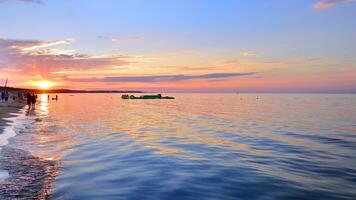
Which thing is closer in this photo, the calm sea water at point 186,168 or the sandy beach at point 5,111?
the calm sea water at point 186,168

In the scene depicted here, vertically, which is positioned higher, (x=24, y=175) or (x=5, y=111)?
(x=5, y=111)

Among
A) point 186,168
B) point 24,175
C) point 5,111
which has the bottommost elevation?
point 186,168

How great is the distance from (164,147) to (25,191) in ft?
38.2

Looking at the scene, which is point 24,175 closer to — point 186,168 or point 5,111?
point 186,168

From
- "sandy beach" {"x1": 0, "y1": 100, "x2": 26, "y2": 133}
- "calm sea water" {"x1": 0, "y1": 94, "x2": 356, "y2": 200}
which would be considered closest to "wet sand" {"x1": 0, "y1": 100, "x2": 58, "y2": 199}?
"calm sea water" {"x1": 0, "y1": 94, "x2": 356, "y2": 200}

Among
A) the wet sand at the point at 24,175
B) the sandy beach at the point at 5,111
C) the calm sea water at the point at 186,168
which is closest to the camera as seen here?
the wet sand at the point at 24,175

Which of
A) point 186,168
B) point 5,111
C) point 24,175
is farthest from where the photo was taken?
point 5,111

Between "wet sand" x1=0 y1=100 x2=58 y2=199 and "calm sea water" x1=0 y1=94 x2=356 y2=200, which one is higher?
"wet sand" x1=0 y1=100 x2=58 y2=199

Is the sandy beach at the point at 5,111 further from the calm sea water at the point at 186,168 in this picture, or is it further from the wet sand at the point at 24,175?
the wet sand at the point at 24,175

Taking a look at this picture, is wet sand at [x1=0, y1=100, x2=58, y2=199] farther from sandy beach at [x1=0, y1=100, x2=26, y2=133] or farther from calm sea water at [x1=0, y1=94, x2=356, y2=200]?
sandy beach at [x1=0, y1=100, x2=26, y2=133]

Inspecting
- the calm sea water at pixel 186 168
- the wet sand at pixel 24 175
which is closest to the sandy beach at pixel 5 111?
the calm sea water at pixel 186 168

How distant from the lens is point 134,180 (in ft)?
38.4

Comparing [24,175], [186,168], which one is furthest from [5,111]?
[186,168]

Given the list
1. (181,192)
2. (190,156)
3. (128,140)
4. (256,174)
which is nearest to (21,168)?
(181,192)
